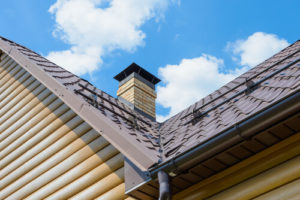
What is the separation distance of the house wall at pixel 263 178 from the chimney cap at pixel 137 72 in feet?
19.7

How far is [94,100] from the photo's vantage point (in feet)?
15.1

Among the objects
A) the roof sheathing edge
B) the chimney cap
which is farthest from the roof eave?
the chimney cap

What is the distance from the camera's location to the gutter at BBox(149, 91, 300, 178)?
259 cm

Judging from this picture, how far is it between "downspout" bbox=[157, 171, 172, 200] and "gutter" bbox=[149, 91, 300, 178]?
5 cm

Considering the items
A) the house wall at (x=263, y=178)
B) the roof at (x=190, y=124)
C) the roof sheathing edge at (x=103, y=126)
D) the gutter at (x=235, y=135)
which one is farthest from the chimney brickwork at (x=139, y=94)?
the gutter at (x=235, y=135)

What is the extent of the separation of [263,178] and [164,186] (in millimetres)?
873

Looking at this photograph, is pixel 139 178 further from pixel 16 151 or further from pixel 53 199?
pixel 16 151

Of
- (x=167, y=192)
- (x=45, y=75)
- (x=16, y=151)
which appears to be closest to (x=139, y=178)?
(x=167, y=192)

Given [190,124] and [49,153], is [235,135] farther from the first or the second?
[49,153]

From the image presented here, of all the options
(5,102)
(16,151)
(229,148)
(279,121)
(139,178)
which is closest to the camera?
(279,121)

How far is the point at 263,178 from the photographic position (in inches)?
116

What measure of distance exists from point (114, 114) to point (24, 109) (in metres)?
Result: 2.63

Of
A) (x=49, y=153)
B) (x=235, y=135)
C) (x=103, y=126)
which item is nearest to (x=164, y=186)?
(x=235, y=135)

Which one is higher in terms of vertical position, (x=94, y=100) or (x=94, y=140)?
(x=94, y=100)
